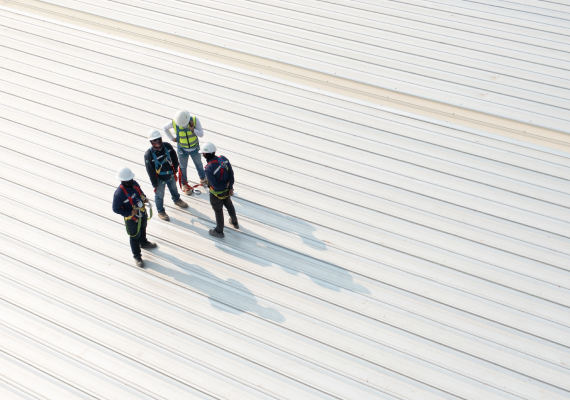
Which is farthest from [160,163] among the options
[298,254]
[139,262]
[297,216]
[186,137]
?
[298,254]

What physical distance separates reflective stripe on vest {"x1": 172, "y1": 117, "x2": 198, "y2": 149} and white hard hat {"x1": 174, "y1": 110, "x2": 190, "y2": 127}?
0.15m

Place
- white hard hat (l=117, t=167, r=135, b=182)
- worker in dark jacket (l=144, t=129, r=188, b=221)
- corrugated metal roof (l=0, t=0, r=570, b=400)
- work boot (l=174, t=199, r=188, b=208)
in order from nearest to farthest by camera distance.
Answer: corrugated metal roof (l=0, t=0, r=570, b=400) < white hard hat (l=117, t=167, r=135, b=182) < worker in dark jacket (l=144, t=129, r=188, b=221) < work boot (l=174, t=199, r=188, b=208)

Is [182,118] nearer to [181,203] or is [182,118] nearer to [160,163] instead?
[160,163]

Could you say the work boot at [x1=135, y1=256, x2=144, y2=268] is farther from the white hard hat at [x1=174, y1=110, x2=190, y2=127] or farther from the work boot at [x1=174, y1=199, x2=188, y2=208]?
the white hard hat at [x1=174, y1=110, x2=190, y2=127]

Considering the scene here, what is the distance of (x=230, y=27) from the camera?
836cm

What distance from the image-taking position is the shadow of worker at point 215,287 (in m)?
4.98

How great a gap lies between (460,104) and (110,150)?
18.9ft

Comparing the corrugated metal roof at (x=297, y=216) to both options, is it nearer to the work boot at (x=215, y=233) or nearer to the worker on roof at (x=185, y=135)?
the work boot at (x=215, y=233)

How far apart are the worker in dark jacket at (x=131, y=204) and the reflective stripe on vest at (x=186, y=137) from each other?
100 cm

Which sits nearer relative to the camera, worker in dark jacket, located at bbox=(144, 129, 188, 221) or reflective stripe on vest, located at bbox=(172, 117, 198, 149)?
worker in dark jacket, located at bbox=(144, 129, 188, 221)

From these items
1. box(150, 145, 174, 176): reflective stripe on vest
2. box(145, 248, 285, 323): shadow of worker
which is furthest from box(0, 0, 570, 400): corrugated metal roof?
box(150, 145, 174, 176): reflective stripe on vest

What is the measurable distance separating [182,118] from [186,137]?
340 millimetres

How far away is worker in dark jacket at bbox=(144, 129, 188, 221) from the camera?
5.19 metres

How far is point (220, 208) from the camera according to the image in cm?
536
